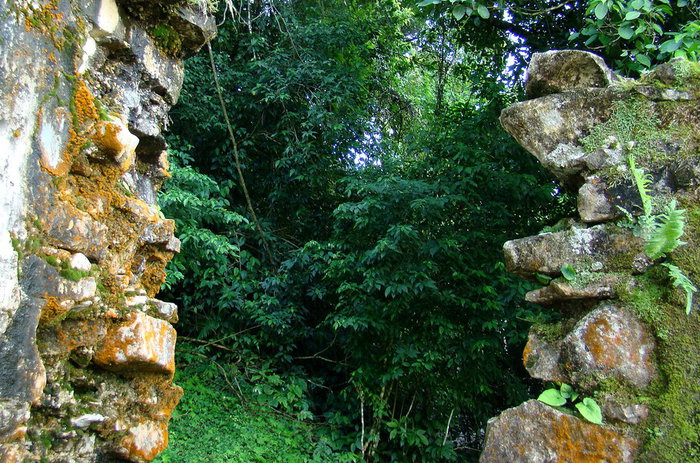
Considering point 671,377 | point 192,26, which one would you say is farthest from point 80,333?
point 671,377

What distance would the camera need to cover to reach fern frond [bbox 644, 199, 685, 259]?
2229 mm

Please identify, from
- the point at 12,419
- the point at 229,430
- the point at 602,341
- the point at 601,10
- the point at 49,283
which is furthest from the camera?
the point at 229,430

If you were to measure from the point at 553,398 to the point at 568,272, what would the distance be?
0.58 m

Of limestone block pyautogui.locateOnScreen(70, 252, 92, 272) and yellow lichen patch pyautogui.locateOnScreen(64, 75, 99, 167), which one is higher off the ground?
yellow lichen patch pyautogui.locateOnScreen(64, 75, 99, 167)

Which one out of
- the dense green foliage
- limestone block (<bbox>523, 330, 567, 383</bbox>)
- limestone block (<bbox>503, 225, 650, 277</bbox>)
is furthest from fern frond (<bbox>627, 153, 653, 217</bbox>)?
the dense green foliage

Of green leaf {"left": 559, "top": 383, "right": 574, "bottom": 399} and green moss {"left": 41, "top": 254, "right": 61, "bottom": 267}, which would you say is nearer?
green moss {"left": 41, "top": 254, "right": 61, "bottom": 267}

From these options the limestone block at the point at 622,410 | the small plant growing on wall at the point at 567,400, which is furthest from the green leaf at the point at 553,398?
the limestone block at the point at 622,410

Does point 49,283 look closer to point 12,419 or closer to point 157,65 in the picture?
point 12,419

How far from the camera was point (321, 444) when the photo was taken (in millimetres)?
5016

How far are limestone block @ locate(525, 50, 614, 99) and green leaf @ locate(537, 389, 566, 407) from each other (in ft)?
5.15

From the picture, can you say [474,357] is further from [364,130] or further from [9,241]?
[9,241]

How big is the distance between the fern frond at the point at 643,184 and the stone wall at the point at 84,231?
6.83 ft

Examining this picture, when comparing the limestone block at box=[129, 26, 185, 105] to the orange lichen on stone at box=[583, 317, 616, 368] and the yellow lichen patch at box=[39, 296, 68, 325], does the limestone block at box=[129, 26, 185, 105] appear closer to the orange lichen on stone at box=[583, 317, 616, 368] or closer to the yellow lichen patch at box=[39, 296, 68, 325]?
the yellow lichen patch at box=[39, 296, 68, 325]

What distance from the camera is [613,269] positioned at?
8.21 ft
